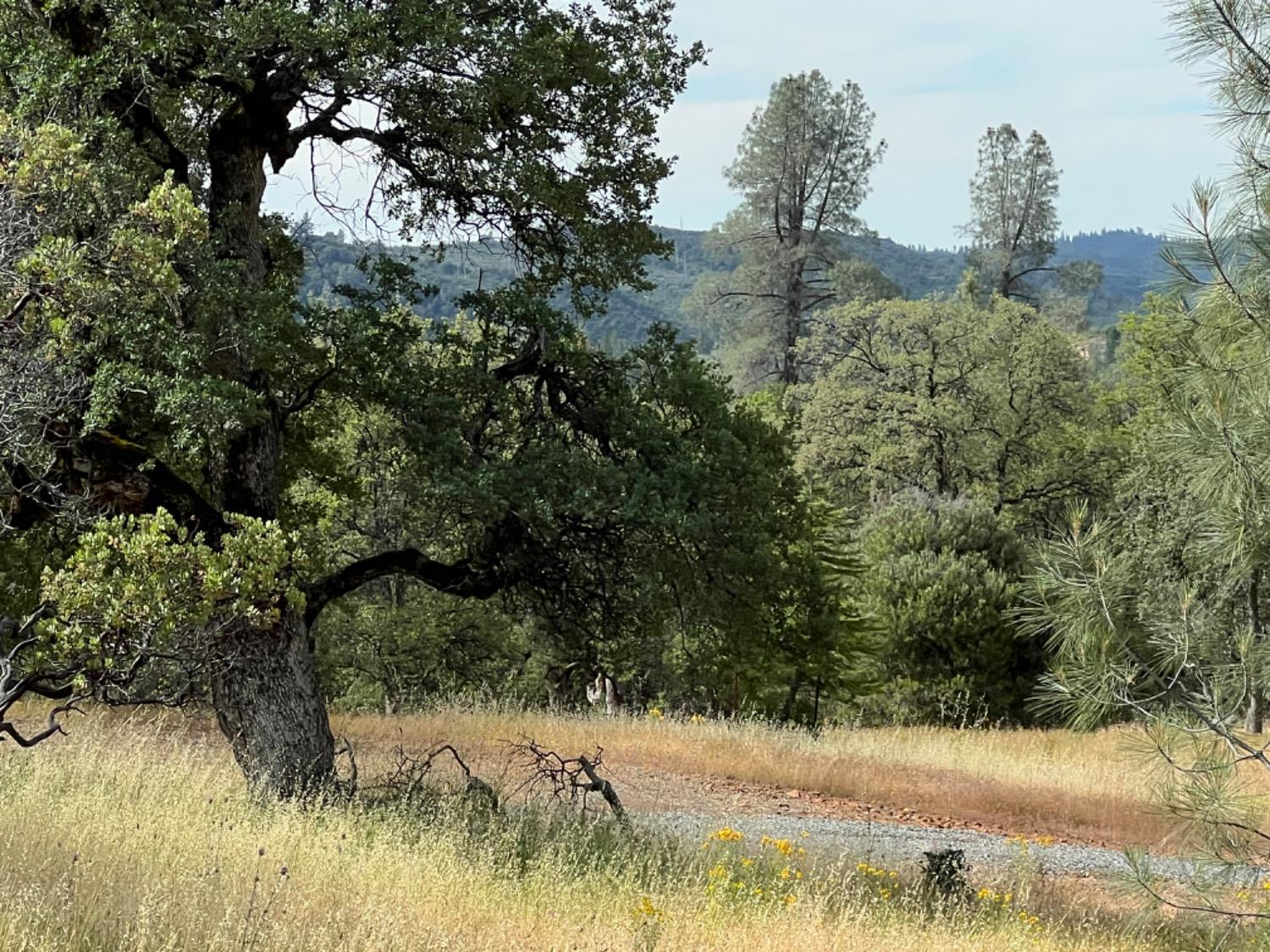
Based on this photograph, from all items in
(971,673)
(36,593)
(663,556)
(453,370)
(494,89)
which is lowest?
(971,673)

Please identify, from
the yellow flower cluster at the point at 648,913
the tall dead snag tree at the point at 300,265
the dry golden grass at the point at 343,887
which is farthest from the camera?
the tall dead snag tree at the point at 300,265

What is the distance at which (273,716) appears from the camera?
984 cm

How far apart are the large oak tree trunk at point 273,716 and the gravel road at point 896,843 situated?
3.23 metres

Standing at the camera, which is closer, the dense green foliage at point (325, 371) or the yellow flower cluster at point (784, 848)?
the dense green foliage at point (325, 371)

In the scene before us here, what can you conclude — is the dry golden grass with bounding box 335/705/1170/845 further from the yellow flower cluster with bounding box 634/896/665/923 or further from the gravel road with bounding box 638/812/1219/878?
the yellow flower cluster with bounding box 634/896/665/923

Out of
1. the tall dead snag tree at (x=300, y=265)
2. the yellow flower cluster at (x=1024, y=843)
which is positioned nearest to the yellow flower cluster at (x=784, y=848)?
the yellow flower cluster at (x=1024, y=843)

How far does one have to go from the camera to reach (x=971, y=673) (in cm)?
2717

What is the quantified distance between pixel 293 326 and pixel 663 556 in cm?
344

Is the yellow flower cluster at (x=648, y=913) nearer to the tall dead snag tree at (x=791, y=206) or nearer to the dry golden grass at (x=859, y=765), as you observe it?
the dry golden grass at (x=859, y=765)

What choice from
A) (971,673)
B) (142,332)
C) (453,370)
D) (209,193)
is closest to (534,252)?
(453,370)

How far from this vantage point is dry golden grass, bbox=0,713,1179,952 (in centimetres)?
590

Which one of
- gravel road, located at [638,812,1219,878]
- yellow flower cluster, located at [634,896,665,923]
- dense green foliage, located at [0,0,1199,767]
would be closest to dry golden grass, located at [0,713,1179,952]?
yellow flower cluster, located at [634,896,665,923]

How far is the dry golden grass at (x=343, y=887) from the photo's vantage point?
5.90 metres

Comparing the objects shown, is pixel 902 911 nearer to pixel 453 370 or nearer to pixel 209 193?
pixel 453 370
